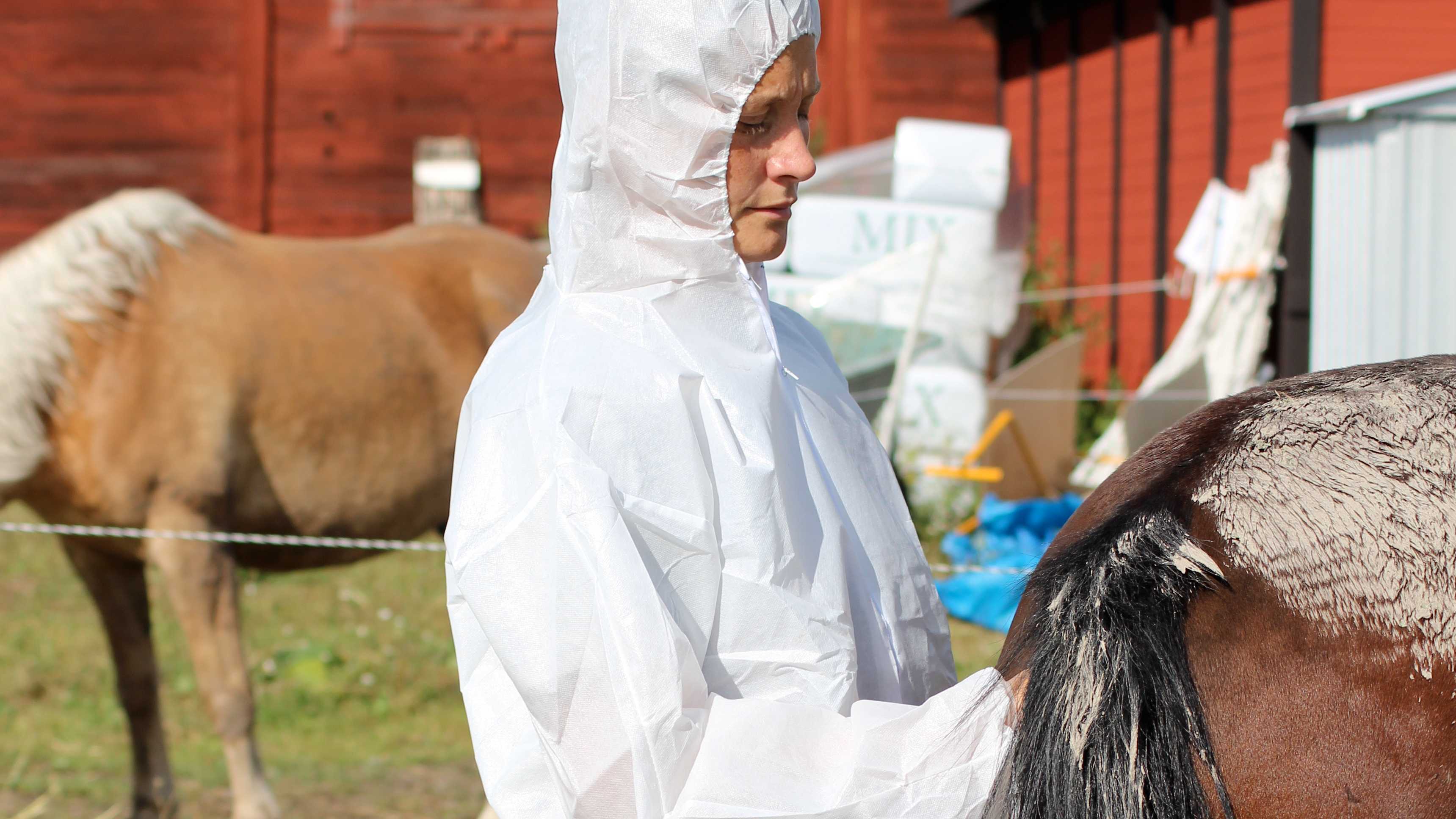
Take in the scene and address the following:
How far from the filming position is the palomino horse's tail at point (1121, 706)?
3.16 feet

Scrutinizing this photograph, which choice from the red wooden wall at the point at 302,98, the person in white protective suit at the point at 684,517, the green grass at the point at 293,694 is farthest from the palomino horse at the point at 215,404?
the red wooden wall at the point at 302,98

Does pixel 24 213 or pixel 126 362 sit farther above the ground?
pixel 24 213

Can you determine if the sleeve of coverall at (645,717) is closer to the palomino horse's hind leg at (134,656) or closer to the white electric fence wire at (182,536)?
the white electric fence wire at (182,536)

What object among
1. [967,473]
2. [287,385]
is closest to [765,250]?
[287,385]

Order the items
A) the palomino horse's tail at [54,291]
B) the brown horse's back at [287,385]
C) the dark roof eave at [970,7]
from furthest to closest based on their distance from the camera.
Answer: the dark roof eave at [970,7], the brown horse's back at [287,385], the palomino horse's tail at [54,291]

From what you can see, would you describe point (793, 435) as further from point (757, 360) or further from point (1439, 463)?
point (1439, 463)

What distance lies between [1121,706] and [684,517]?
0.38 metres

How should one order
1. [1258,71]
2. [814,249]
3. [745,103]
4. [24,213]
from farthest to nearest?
1. [24,213]
2. [814,249]
3. [1258,71]
4. [745,103]

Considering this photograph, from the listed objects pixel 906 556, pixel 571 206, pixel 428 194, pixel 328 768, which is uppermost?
pixel 428 194

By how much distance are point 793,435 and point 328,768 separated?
364cm

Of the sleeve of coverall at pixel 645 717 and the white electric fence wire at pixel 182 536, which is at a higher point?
the sleeve of coverall at pixel 645 717

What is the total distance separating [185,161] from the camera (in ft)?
35.9

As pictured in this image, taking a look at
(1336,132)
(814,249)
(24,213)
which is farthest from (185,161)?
(1336,132)

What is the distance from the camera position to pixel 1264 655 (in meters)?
1.00
